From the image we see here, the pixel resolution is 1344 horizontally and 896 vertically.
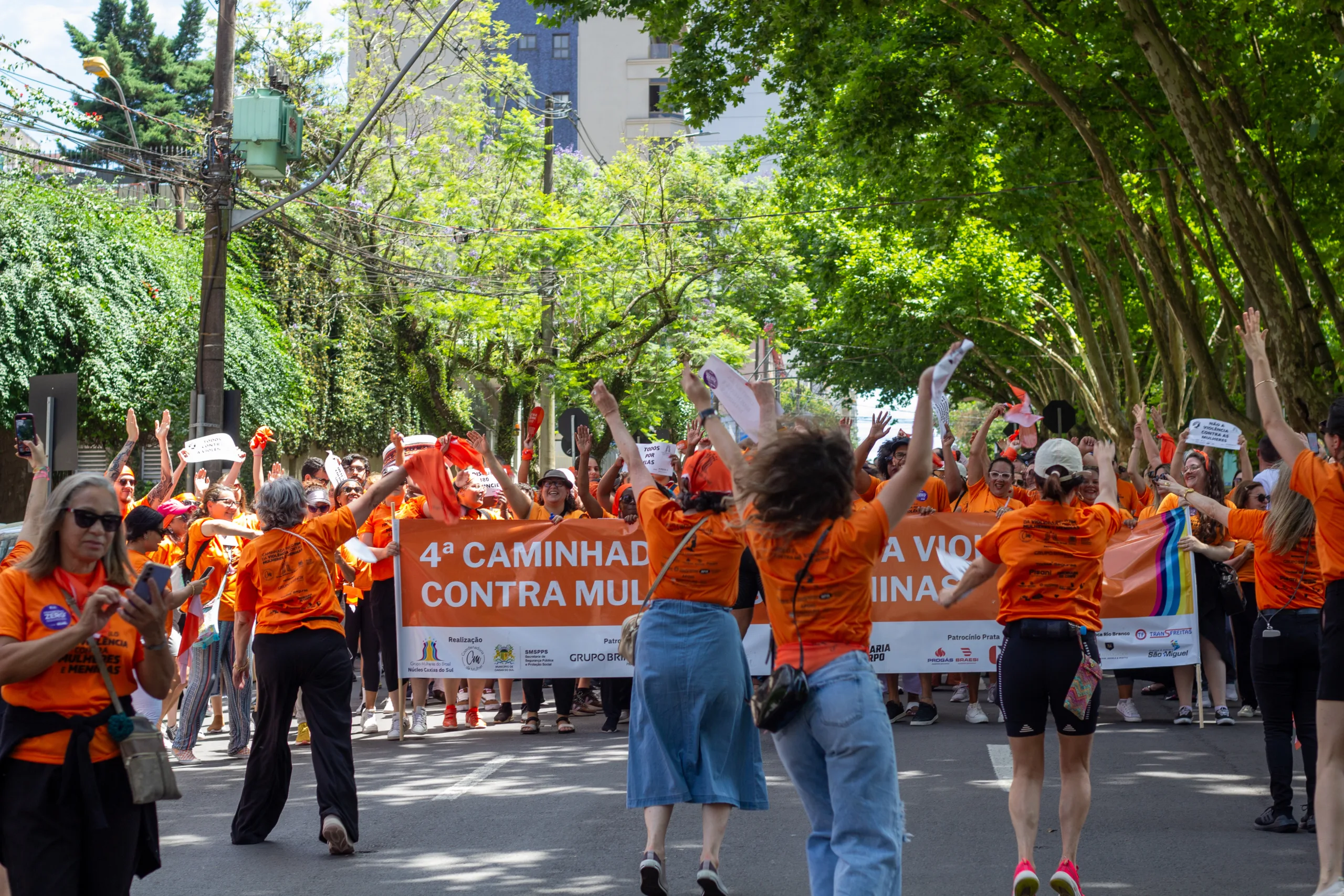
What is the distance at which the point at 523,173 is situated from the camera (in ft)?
113

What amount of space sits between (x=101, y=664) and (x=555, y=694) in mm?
7705

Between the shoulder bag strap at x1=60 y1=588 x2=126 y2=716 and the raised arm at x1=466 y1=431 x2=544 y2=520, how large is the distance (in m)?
3.86

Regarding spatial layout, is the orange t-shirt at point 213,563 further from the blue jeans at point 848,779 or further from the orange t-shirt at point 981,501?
the blue jeans at point 848,779

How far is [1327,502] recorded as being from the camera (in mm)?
5738

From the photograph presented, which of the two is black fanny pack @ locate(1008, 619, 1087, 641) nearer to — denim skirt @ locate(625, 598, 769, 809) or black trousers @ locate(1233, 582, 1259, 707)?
denim skirt @ locate(625, 598, 769, 809)

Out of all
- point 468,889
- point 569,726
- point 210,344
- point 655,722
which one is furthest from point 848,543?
point 210,344

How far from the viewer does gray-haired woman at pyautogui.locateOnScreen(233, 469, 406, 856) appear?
7160mm

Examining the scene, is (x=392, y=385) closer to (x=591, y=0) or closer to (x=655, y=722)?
(x=591, y=0)

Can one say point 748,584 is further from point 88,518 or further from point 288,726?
point 88,518

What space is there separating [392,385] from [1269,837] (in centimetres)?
2964

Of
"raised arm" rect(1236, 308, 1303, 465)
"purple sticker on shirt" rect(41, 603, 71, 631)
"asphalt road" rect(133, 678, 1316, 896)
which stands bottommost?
"asphalt road" rect(133, 678, 1316, 896)

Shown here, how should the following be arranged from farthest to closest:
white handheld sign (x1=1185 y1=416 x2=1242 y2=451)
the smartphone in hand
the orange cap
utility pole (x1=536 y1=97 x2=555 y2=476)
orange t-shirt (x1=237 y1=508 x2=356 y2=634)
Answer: utility pole (x1=536 y1=97 x2=555 y2=476)
white handheld sign (x1=1185 y1=416 x2=1242 y2=451)
orange t-shirt (x1=237 y1=508 x2=356 y2=634)
the orange cap
the smartphone in hand

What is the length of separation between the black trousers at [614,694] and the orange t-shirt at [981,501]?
3047 mm

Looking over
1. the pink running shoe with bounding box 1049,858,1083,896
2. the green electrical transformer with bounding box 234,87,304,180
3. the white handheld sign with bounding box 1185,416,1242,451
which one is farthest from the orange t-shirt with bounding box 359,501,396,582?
the pink running shoe with bounding box 1049,858,1083,896
